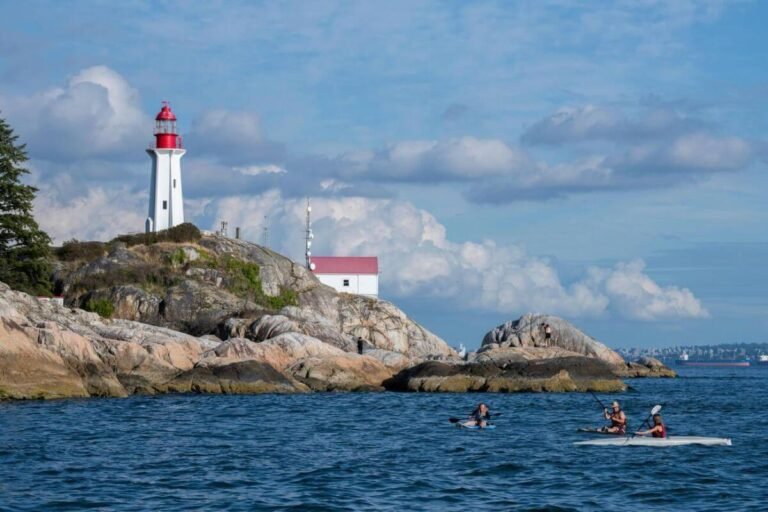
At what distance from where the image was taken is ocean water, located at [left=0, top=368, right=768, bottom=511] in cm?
2531

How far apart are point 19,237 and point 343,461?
39291 mm

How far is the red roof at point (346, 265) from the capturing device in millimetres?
95438

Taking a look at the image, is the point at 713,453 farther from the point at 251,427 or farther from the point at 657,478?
the point at 251,427

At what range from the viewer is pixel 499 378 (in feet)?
199

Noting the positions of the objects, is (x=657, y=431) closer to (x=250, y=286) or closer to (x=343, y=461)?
(x=343, y=461)

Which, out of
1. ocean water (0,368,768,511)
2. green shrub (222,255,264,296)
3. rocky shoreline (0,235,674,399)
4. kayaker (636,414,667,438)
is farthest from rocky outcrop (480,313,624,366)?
kayaker (636,414,667,438)

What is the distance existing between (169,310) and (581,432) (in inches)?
1458

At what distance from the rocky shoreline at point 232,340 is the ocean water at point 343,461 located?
8.28 feet

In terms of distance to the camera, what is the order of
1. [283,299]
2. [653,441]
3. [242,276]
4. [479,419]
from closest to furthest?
[653,441] → [479,419] → [242,276] → [283,299]

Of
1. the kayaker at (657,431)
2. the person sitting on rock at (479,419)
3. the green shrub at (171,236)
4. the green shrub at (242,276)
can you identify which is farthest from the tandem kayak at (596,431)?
the green shrub at (171,236)

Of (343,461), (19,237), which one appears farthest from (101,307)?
(343,461)

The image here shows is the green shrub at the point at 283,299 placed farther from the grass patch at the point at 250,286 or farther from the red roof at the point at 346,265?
the red roof at the point at 346,265

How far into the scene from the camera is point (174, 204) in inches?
3310

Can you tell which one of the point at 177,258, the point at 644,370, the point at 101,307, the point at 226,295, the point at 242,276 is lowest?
the point at 644,370
